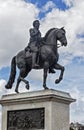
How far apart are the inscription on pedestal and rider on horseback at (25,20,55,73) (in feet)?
7.18

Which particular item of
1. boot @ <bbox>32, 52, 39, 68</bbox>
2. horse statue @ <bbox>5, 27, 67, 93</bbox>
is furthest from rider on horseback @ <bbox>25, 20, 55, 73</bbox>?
horse statue @ <bbox>5, 27, 67, 93</bbox>

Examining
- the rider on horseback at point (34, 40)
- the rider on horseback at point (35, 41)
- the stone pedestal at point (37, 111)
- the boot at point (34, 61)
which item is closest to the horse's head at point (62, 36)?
the rider on horseback at point (35, 41)

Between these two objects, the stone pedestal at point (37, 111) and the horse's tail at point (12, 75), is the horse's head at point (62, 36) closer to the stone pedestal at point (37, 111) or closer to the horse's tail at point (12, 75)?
the stone pedestal at point (37, 111)

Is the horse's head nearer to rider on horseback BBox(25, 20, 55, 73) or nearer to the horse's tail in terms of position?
rider on horseback BBox(25, 20, 55, 73)

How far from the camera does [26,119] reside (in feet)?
74.5

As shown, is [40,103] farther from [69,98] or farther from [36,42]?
[36,42]

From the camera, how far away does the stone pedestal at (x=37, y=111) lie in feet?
72.1

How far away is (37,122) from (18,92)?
2.39 meters

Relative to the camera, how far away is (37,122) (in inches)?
877

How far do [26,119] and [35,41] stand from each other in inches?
148

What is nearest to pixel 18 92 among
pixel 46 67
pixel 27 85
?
pixel 27 85

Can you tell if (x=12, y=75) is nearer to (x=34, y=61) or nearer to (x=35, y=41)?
(x=34, y=61)

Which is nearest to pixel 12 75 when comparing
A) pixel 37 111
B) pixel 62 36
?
pixel 37 111

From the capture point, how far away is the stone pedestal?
22.0 m
